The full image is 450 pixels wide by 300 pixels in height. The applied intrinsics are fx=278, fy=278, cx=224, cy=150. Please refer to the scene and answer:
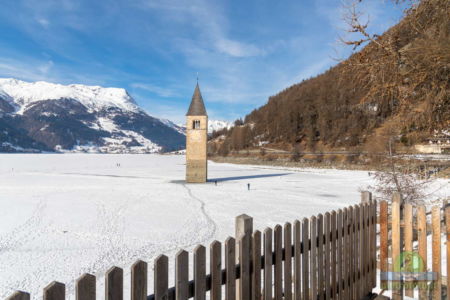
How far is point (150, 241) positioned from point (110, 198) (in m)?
10.6

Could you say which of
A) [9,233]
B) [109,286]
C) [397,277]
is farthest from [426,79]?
[9,233]

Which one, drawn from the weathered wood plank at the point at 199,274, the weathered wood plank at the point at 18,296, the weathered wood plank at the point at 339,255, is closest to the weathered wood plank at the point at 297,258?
the weathered wood plank at the point at 339,255

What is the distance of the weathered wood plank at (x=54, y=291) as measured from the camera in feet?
4.39

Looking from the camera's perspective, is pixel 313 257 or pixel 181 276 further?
pixel 313 257

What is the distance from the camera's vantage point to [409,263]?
3770mm

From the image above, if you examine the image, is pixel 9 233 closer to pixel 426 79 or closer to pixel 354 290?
pixel 354 290

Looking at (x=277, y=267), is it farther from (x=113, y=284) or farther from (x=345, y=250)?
(x=113, y=284)

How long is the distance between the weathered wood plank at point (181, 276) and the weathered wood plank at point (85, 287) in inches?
20.7

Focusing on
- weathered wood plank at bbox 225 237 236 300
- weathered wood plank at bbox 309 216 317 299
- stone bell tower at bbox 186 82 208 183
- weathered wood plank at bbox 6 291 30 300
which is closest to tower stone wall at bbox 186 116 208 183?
stone bell tower at bbox 186 82 208 183

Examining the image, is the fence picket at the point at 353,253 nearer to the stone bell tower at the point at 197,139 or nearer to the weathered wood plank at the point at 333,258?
the weathered wood plank at the point at 333,258

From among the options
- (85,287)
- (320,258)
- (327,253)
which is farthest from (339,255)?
(85,287)

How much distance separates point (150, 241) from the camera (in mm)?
9742

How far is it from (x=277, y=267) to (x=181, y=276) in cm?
115
